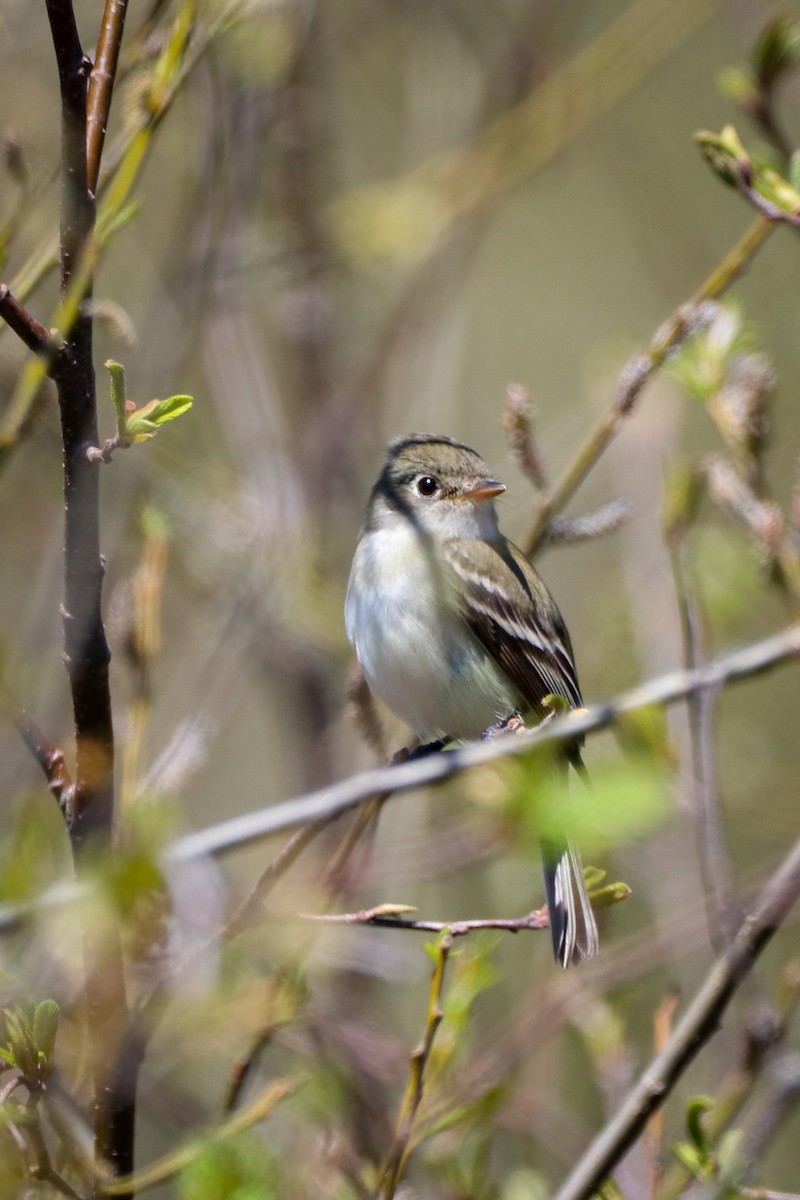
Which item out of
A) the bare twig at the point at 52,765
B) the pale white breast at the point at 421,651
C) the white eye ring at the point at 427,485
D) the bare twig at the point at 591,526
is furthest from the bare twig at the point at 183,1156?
the white eye ring at the point at 427,485

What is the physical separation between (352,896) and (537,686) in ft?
4.82

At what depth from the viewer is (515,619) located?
3.01 meters

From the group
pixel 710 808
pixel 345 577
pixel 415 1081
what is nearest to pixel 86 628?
pixel 415 1081

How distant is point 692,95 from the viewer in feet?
23.1

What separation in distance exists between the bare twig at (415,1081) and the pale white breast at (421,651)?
1346 mm

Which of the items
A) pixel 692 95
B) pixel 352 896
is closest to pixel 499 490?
pixel 352 896

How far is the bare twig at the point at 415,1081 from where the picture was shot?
1.42 meters

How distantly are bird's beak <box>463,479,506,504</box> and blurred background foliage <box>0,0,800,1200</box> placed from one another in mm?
279

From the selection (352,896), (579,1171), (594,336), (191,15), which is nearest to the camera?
(191,15)

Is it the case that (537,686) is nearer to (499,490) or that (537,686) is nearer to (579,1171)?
(499,490)

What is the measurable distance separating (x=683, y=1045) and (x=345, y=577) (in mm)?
2670

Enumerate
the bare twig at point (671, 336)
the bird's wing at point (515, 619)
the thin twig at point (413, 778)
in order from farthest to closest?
the bird's wing at point (515, 619)
the bare twig at point (671, 336)
the thin twig at point (413, 778)

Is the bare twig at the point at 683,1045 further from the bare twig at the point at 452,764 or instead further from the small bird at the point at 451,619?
the small bird at the point at 451,619

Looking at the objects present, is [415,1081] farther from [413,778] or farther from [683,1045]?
[413,778]
